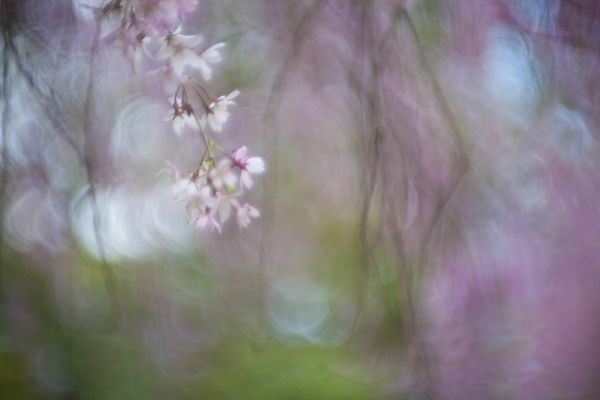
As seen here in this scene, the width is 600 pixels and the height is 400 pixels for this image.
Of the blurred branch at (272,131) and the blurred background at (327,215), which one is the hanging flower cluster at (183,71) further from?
the blurred background at (327,215)

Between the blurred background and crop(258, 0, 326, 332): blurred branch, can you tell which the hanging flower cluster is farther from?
the blurred background

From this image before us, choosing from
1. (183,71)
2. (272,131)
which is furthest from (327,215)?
(183,71)

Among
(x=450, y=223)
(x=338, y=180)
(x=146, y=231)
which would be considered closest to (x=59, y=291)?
(x=146, y=231)

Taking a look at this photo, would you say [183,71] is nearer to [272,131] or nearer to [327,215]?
[272,131]

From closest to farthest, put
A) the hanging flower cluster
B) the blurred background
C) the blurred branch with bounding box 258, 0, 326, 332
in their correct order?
1. the hanging flower cluster
2. the blurred branch with bounding box 258, 0, 326, 332
3. the blurred background

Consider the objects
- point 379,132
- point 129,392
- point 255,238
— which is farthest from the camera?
point 255,238

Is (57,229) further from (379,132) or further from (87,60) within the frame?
(379,132)

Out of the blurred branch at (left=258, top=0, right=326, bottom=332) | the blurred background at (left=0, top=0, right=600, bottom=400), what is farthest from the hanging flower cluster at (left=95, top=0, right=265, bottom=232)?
the blurred background at (left=0, top=0, right=600, bottom=400)
